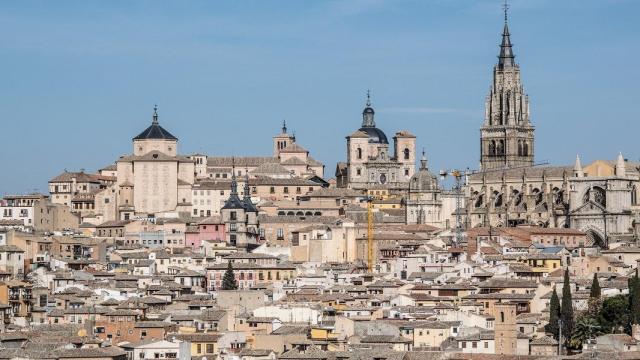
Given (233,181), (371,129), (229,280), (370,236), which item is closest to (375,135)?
(371,129)

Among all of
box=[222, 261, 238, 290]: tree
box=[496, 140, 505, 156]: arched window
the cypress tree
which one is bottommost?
the cypress tree

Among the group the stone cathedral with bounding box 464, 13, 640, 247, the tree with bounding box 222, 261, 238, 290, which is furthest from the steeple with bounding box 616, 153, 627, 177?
the tree with bounding box 222, 261, 238, 290

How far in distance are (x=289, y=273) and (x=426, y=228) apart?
24.3 metres

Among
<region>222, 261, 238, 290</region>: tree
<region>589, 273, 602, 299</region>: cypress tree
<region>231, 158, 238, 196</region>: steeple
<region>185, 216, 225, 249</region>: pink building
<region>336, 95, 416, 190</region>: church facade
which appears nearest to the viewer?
<region>589, 273, 602, 299</region>: cypress tree

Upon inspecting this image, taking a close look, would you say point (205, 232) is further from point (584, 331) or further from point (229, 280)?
point (584, 331)

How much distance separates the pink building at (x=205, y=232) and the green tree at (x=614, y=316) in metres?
49.2

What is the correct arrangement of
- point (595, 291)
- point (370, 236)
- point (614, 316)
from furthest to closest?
1. point (370, 236)
2. point (595, 291)
3. point (614, 316)

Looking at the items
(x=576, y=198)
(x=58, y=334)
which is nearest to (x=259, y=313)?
(x=58, y=334)

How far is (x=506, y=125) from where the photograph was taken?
514 feet

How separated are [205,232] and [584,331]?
5262 cm

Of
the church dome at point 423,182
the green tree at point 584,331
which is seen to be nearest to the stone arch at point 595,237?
the church dome at point 423,182

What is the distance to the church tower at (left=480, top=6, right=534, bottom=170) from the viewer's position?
156375mm

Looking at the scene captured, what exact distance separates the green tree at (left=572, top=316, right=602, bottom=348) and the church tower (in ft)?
269

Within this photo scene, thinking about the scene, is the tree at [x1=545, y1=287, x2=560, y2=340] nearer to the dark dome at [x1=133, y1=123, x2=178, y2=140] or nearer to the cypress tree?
the cypress tree
